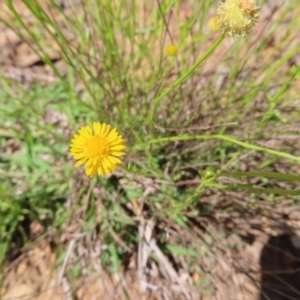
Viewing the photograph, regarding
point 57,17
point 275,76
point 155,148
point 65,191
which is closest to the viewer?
point 155,148

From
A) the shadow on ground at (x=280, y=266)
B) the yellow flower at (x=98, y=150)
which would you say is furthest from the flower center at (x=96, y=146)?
the shadow on ground at (x=280, y=266)

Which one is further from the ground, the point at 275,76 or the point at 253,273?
the point at 275,76

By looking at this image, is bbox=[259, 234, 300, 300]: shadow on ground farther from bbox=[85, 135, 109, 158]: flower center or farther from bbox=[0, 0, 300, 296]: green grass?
bbox=[85, 135, 109, 158]: flower center

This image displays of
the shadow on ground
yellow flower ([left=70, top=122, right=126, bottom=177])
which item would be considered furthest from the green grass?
yellow flower ([left=70, top=122, right=126, bottom=177])

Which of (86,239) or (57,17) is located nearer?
(86,239)

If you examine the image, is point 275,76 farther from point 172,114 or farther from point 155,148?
point 155,148

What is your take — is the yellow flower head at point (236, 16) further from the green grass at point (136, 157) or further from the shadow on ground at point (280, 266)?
the shadow on ground at point (280, 266)

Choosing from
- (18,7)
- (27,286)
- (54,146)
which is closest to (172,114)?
(54,146)
